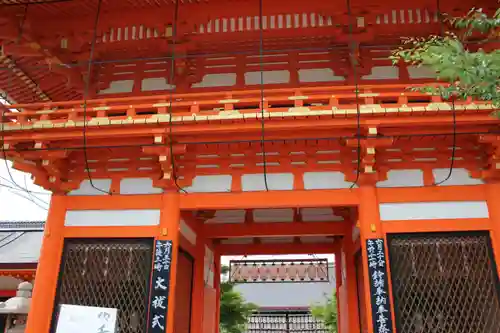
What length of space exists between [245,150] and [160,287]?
8.00 ft

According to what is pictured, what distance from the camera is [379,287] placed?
607 centimetres

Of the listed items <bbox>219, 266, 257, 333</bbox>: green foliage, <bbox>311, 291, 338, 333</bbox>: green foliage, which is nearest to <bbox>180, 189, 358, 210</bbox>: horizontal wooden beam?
<bbox>219, 266, 257, 333</bbox>: green foliage

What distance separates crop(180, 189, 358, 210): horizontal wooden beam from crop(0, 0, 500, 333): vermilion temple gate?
0.02 meters

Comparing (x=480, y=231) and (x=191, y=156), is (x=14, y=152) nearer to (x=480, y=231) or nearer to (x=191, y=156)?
(x=191, y=156)

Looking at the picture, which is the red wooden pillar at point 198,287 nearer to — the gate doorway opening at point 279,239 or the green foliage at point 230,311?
the gate doorway opening at point 279,239

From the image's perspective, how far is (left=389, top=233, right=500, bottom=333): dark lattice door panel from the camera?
240 inches

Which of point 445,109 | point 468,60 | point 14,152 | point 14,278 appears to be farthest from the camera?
point 14,278

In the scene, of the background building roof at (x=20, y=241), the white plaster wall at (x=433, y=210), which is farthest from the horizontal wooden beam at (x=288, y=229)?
the background building roof at (x=20, y=241)

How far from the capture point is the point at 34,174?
280 inches

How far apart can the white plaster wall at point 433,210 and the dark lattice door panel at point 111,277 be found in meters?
3.70

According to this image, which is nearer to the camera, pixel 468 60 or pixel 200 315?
pixel 468 60

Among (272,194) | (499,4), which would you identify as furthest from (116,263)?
(499,4)

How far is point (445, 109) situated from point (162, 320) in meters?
4.99

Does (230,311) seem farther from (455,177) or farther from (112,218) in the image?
(455,177)
